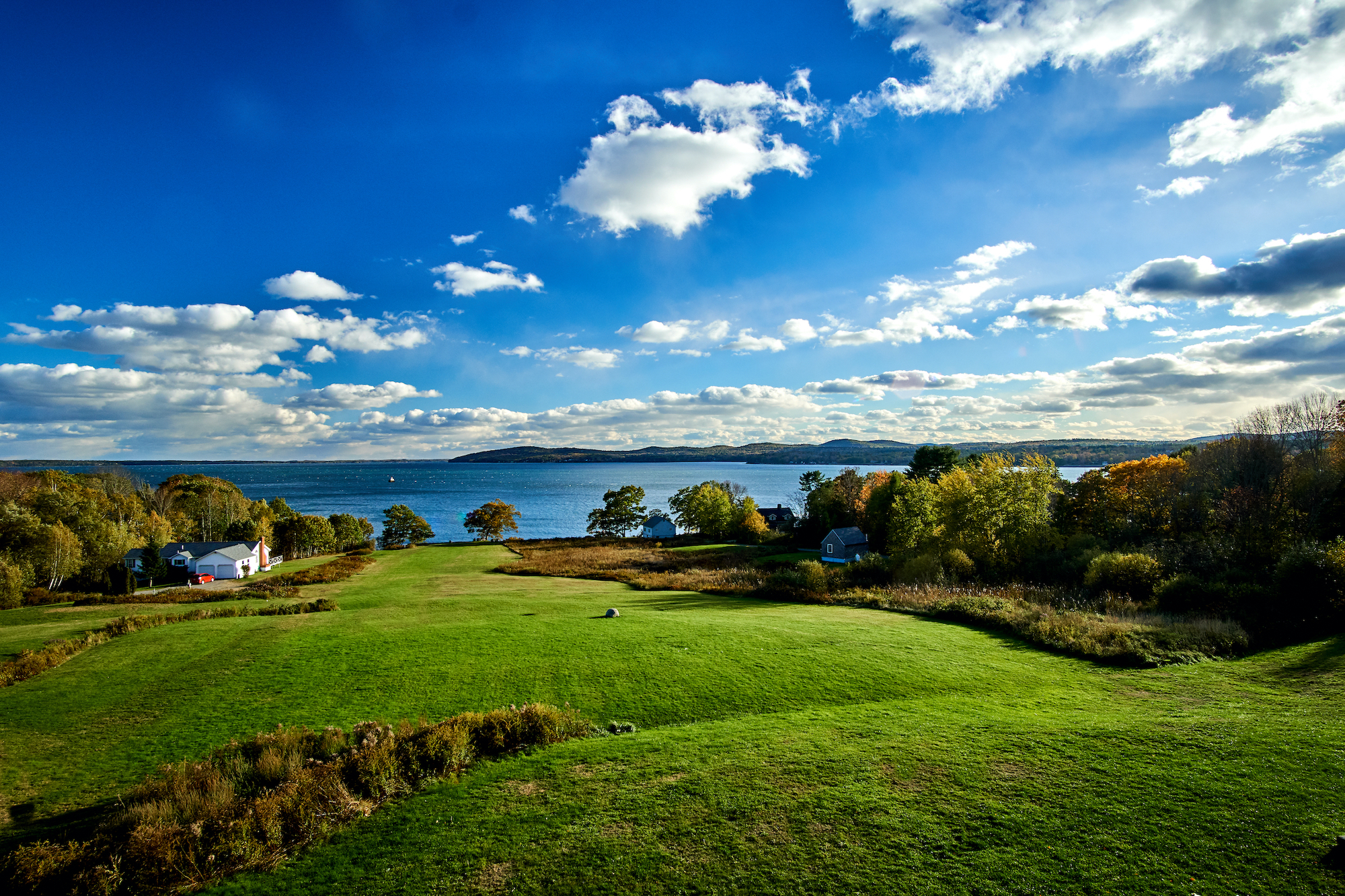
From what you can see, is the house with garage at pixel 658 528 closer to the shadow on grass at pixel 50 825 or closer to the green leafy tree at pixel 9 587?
the green leafy tree at pixel 9 587

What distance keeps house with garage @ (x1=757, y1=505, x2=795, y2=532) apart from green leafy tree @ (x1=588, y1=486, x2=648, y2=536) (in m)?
19.4

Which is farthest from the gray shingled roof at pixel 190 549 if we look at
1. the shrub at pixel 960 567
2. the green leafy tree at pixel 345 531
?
the shrub at pixel 960 567

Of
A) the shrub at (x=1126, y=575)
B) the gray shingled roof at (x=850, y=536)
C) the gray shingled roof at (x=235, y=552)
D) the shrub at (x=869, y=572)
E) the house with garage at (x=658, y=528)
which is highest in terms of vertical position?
the shrub at (x=1126, y=575)

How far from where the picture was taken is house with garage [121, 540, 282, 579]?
1834 inches

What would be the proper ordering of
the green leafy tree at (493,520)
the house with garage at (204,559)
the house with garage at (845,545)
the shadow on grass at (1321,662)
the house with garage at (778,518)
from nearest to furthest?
the shadow on grass at (1321,662) → the house with garage at (204,559) → the house with garage at (845,545) → the green leafy tree at (493,520) → the house with garage at (778,518)

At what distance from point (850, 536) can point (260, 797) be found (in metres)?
53.6

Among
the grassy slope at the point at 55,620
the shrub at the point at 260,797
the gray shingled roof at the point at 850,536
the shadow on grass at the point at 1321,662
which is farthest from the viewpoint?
the gray shingled roof at the point at 850,536

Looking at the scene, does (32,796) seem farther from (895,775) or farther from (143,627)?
(143,627)

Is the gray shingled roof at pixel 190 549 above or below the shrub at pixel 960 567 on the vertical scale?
above

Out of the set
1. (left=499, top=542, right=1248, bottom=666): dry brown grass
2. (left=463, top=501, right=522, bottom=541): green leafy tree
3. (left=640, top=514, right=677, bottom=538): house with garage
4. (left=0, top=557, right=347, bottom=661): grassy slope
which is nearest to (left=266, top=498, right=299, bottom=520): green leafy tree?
(left=463, top=501, right=522, bottom=541): green leafy tree

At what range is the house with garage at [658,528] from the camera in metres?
86.7

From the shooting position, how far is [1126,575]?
2312cm

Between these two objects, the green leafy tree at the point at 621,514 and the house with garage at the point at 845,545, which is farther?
the green leafy tree at the point at 621,514

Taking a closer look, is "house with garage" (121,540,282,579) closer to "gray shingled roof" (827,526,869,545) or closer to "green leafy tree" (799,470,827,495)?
"gray shingled roof" (827,526,869,545)
